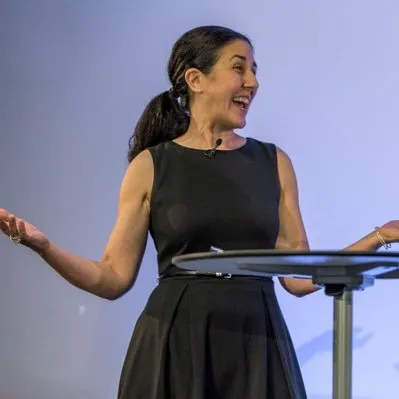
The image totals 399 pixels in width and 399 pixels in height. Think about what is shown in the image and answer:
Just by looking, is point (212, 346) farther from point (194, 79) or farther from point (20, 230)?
point (194, 79)

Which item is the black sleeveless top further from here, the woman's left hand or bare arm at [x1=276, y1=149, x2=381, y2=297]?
the woman's left hand

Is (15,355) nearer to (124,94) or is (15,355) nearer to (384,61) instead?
(124,94)

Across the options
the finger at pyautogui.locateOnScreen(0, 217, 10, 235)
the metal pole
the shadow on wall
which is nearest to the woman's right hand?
the finger at pyautogui.locateOnScreen(0, 217, 10, 235)

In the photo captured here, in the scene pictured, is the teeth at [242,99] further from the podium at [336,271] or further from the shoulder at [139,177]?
the podium at [336,271]

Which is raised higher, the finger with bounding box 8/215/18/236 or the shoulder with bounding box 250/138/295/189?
the shoulder with bounding box 250/138/295/189

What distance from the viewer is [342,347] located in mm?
814

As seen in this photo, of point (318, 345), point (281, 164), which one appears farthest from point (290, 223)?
point (318, 345)

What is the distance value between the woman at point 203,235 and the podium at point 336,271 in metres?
0.27

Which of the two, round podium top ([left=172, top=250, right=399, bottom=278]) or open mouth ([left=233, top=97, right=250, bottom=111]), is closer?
round podium top ([left=172, top=250, right=399, bottom=278])

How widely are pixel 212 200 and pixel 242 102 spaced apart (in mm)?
168

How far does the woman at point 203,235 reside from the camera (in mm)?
1147

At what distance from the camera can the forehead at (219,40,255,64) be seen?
1.32 metres

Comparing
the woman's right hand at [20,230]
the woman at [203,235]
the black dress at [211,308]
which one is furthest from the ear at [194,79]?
the woman's right hand at [20,230]

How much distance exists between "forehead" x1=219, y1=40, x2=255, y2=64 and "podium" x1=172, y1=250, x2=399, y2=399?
21.4 inches
